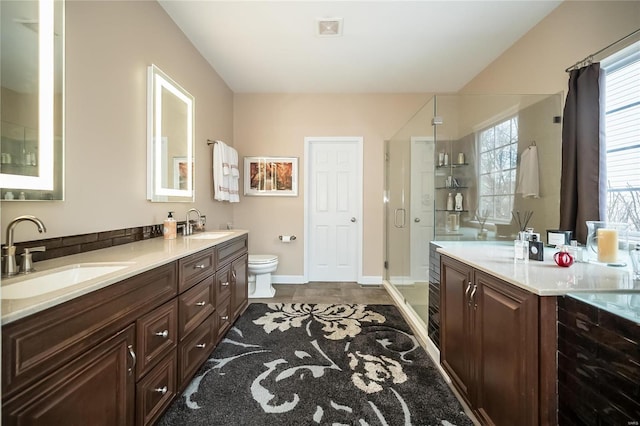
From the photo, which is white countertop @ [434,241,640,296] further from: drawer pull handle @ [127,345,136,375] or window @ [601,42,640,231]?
drawer pull handle @ [127,345,136,375]

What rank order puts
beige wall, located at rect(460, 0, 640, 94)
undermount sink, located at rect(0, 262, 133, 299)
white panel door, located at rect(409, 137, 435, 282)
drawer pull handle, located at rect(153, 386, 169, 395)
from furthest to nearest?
white panel door, located at rect(409, 137, 435, 282) < beige wall, located at rect(460, 0, 640, 94) < drawer pull handle, located at rect(153, 386, 169, 395) < undermount sink, located at rect(0, 262, 133, 299)

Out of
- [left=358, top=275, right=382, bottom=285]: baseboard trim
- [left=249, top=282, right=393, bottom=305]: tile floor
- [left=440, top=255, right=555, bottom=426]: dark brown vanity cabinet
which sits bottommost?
[left=249, top=282, right=393, bottom=305]: tile floor

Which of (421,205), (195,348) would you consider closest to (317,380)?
(195,348)

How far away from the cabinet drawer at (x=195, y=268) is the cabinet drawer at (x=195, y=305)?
40mm

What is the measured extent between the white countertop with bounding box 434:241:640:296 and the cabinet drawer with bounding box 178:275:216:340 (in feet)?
→ 5.10

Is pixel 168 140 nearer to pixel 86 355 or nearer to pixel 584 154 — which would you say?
pixel 86 355

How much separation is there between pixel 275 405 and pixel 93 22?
2.30m

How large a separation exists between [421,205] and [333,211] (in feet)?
4.35

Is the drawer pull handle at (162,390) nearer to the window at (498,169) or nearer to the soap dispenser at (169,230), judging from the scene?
the soap dispenser at (169,230)

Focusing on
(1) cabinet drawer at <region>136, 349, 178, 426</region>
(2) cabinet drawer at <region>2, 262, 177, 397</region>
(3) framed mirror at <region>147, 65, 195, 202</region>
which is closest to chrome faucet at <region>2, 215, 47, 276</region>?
(2) cabinet drawer at <region>2, 262, 177, 397</region>

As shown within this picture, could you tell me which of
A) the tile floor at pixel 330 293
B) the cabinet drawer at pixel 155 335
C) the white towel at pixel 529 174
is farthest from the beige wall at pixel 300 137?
the cabinet drawer at pixel 155 335

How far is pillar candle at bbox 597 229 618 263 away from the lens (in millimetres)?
1290

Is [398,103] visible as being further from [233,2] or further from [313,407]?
[313,407]

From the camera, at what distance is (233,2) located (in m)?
1.99
